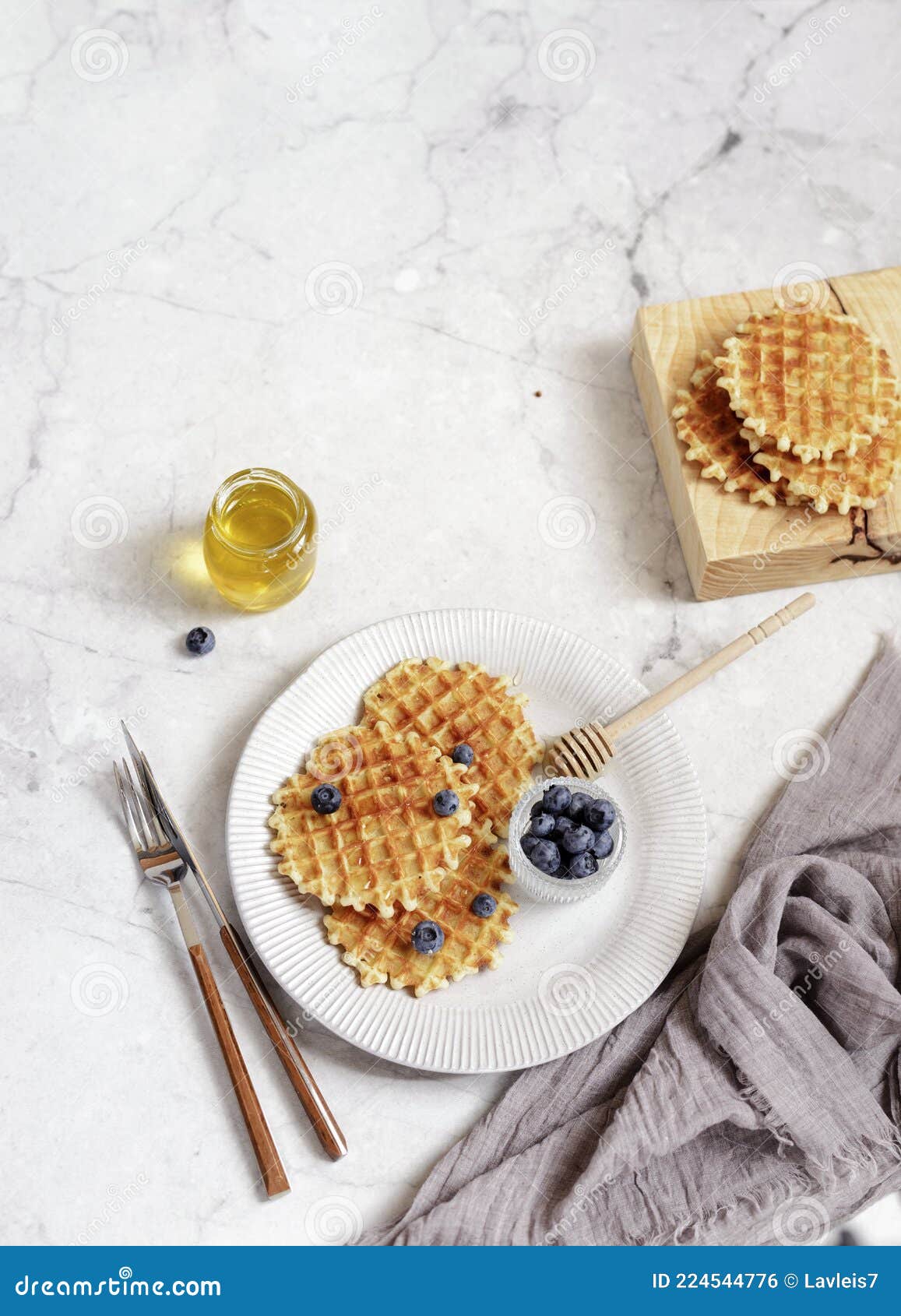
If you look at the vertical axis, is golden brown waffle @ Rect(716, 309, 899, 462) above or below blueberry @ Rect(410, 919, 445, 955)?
above

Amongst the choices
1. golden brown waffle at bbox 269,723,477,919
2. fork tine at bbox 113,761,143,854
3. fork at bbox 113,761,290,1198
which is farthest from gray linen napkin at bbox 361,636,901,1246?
fork tine at bbox 113,761,143,854

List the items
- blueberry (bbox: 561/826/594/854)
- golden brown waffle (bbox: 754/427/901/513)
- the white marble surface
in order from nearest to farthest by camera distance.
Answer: blueberry (bbox: 561/826/594/854), the white marble surface, golden brown waffle (bbox: 754/427/901/513)

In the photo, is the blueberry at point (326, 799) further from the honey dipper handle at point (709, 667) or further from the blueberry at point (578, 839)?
the honey dipper handle at point (709, 667)

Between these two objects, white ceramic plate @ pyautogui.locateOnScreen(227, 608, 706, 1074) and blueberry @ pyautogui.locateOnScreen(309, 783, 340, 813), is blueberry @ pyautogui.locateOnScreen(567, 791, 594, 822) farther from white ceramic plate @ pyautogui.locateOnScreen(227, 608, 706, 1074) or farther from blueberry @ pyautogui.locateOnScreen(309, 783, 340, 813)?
blueberry @ pyautogui.locateOnScreen(309, 783, 340, 813)

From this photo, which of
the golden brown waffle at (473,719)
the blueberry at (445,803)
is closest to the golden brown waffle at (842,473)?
the golden brown waffle at (473,719)

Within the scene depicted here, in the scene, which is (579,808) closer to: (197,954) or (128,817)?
(197,954)

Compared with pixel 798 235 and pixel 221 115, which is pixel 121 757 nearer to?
pixel 221 115
